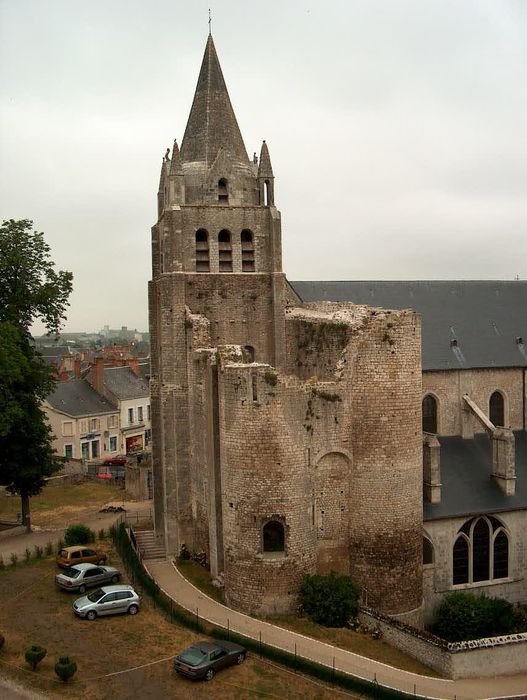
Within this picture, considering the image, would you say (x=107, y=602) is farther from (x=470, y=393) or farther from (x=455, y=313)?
(x=455, y=313)

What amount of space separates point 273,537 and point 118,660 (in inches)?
250

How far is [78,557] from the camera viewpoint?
25219 millimetres

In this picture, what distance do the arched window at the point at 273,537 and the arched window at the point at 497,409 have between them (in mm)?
12868

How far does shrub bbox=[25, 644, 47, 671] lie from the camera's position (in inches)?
682

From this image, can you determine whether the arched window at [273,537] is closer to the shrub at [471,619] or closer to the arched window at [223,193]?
the shrub at [471,619]

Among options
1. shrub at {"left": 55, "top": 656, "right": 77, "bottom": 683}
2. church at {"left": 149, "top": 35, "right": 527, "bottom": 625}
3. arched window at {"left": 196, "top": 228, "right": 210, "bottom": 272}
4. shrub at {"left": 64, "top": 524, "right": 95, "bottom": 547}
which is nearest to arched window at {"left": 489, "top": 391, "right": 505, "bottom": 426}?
church at {"left": 149, "top": 35, "right": 527, "bottom": 625}

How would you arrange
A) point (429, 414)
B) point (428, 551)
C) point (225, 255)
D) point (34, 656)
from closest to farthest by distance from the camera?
point (34, 656)
point (428, 551)
point (225, 255)
point (429, 414)

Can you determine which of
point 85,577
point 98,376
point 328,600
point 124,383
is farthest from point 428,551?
point 124,383

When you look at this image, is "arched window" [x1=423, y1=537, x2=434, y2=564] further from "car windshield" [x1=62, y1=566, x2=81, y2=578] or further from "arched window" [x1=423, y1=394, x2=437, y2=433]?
"car windshield" [x1=62, y1=566, x2=81, y2=578]

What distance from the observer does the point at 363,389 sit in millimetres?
22250

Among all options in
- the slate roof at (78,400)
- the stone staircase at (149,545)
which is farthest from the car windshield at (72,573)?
the slate roof at (78,400)

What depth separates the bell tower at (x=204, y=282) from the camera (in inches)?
1069

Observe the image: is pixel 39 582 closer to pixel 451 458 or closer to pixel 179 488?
pixel 179 488

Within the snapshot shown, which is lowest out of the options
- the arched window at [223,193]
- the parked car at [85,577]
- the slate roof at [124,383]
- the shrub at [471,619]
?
the shrub at [471,619]
